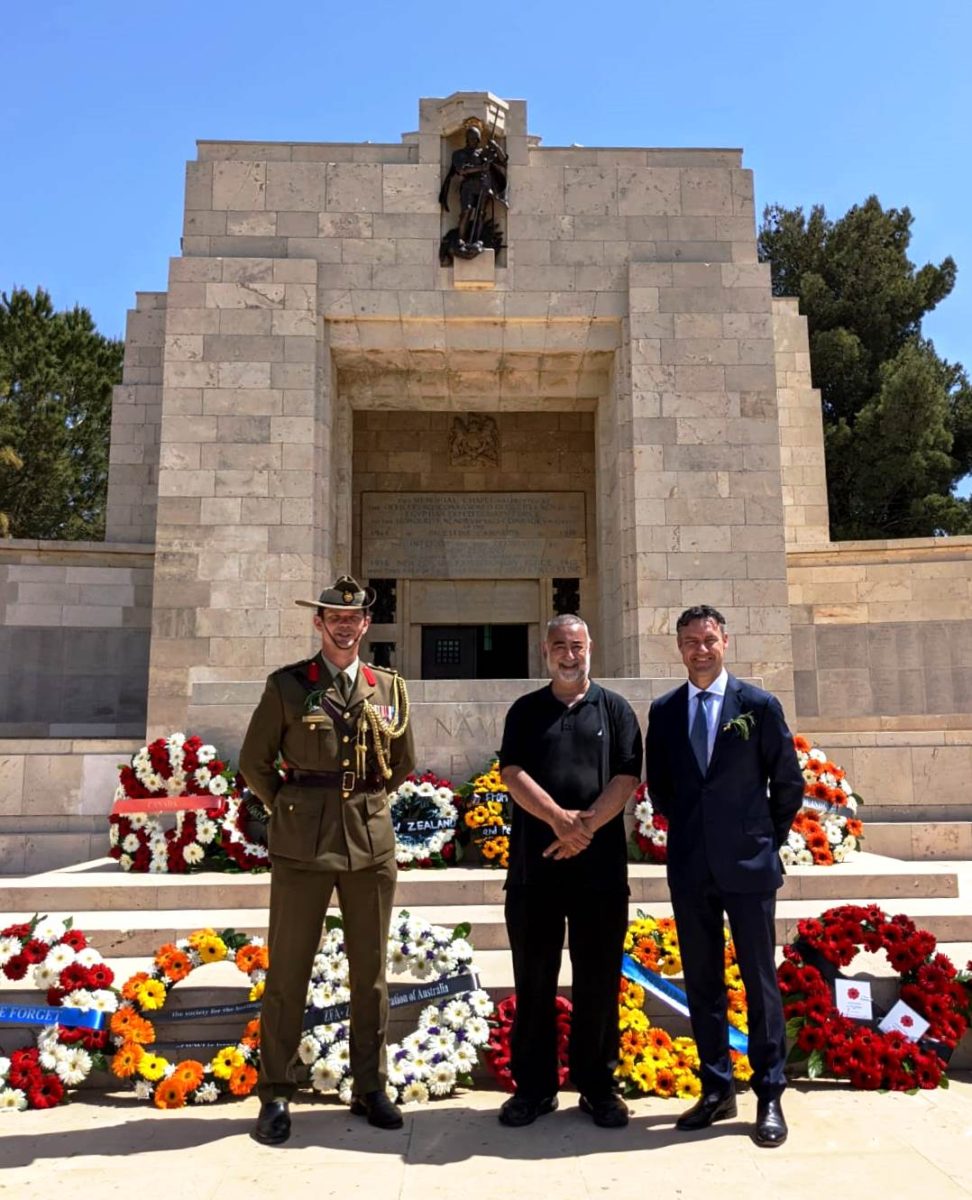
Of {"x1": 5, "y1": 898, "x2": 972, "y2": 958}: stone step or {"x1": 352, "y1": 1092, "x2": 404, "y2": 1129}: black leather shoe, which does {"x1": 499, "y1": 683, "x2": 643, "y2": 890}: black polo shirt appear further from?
{"x1": 5, "y1": 898, "x2": 972, "y2": 958}: stone step

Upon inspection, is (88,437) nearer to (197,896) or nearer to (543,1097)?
(197,896)

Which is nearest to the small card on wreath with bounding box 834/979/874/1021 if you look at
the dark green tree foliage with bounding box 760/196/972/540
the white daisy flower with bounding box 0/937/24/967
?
the white daisy flower with bounding box 0/937/24/967

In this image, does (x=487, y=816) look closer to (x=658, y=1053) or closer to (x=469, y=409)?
(x=658, y=1053)

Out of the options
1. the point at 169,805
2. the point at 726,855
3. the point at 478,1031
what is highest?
the point at 726,855

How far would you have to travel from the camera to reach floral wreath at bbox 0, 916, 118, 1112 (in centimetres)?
383

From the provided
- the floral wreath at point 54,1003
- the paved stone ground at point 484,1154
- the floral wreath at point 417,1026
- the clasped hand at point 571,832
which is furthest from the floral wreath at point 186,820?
the clasped hand at point 571,832

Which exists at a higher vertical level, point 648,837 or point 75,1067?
point 648,837

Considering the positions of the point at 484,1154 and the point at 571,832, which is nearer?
the point at 484,1154

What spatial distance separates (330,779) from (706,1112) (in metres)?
1.86

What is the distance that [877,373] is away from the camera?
23.0 m

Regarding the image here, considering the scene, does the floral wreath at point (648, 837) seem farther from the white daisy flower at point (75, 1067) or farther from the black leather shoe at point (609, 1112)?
the white daisy flower at point (75, 1067)

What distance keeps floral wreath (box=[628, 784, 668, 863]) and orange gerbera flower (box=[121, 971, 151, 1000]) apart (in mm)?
3798

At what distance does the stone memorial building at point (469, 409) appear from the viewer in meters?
10.5

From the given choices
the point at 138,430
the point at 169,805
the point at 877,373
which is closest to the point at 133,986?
the point at 169,805
